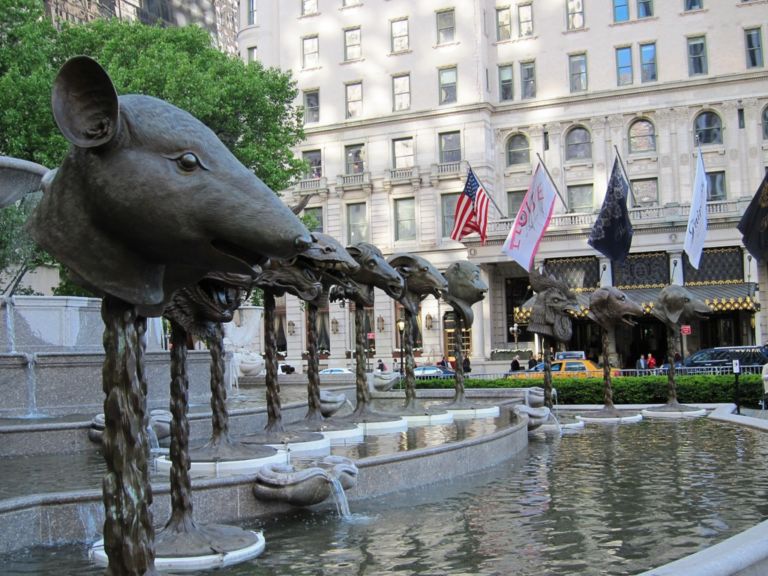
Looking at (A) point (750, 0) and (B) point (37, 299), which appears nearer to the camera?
(B) point (37, 299)

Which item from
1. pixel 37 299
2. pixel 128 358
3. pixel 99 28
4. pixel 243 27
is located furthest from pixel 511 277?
pixel 128 358

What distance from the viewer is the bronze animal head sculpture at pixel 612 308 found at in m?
19.6

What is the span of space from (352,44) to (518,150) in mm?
13397

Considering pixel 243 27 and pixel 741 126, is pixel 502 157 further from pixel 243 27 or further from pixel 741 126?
pixel 243 27

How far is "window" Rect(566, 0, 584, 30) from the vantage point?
2036 inches

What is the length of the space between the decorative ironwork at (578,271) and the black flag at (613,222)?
53.6ft

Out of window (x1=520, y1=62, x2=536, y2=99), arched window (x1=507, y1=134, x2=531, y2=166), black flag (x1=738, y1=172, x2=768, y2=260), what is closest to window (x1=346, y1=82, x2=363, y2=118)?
arched window (x1=507, y1=134, x2=531, y2=166)

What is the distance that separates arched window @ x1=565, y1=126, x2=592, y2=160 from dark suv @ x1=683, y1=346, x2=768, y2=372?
19.1 metres

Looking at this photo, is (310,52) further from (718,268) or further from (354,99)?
(718,268)

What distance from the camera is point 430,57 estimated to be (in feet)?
177

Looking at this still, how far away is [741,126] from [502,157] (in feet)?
44.6

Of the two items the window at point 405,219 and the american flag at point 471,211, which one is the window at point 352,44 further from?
the american flag at point 471,211

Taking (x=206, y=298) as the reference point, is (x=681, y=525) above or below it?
below

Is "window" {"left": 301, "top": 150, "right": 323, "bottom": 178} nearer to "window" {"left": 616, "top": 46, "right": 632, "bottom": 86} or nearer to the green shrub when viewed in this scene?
"window" {"left": 616, "top": 46, "right": 632, "bottom": 86}
